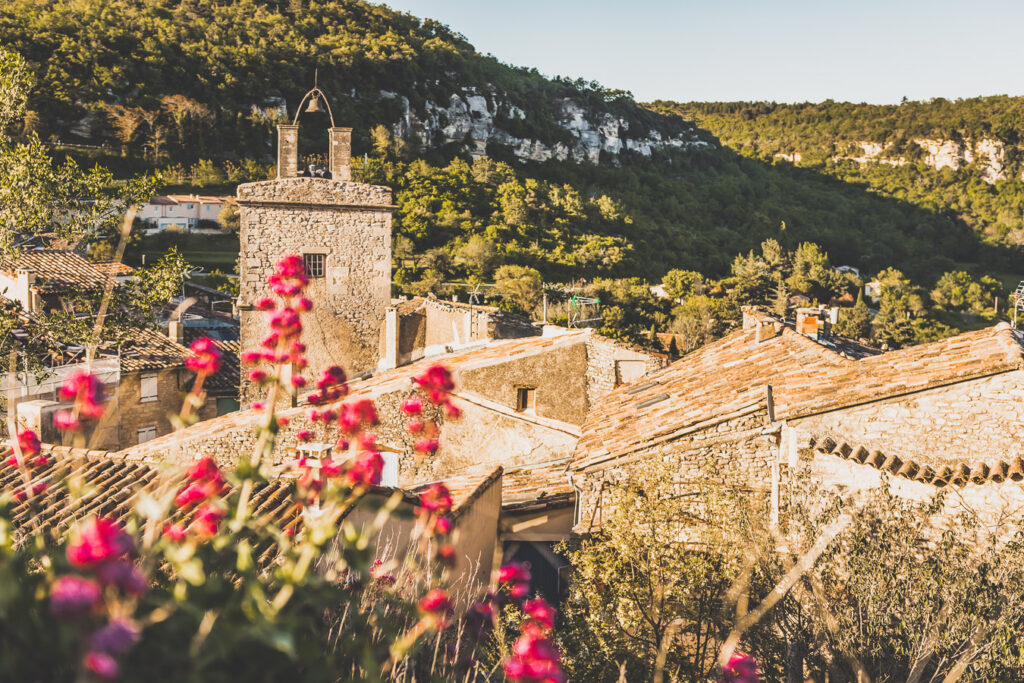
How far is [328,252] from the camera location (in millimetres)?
12445

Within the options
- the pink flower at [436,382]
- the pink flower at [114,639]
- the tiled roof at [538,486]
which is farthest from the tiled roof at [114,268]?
the tiled roof at [538,486]

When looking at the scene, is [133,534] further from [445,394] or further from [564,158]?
[564,158]

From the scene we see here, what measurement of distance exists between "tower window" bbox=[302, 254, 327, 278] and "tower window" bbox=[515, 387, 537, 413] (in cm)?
398

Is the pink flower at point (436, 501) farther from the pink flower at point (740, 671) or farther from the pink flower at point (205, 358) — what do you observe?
the pink flower at point (740, 671)

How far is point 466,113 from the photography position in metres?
86.2

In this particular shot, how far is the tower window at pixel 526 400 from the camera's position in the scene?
10734 mm

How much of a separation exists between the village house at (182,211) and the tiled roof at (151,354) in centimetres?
3202

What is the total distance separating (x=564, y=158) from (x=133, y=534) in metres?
92.5

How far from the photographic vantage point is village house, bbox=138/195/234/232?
51.1m

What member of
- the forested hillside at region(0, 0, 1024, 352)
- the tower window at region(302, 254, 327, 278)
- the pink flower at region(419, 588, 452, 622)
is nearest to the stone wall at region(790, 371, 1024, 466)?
the pink flower at region(419, 588, 452, 622)

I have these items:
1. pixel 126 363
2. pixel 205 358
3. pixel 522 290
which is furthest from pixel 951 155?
pixel 205 358

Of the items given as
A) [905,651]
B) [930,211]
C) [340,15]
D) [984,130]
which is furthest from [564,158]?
[905,651]

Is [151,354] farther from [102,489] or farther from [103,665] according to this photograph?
[103,665]

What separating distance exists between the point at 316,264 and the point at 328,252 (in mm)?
267
